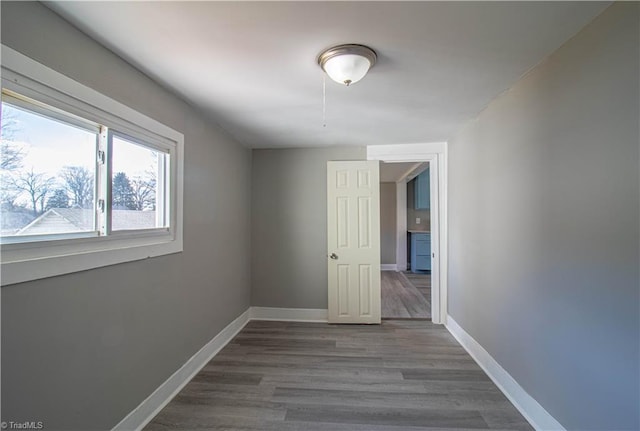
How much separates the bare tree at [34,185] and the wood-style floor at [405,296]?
3610mm

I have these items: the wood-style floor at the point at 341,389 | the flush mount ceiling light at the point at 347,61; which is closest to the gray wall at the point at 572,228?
the wood-style floor at the point at 341,389

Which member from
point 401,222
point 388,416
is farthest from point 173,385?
point 401,222

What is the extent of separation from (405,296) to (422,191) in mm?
2818

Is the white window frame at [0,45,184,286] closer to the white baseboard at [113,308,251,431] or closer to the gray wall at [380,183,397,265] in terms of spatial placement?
the white baseboard at [113,308,251,431]

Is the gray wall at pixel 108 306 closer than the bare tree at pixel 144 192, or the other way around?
the gray wall at pixel 108 306

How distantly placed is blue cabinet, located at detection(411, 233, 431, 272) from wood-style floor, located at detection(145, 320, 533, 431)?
3.97 m

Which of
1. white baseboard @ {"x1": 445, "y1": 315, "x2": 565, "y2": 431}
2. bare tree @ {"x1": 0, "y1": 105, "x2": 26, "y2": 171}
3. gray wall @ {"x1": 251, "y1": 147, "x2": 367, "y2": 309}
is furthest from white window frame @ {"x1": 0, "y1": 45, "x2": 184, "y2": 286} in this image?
white baseboard @ {"x1": 445, "y1": 315, "x2": 565, "y2": 431}

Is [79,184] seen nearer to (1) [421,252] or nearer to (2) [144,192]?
(2) [144,192]

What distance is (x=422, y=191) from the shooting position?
22.0ft

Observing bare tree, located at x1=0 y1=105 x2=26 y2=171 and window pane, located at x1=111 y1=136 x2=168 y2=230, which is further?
window pane, located at x1=111 y1=136 x2=168 y2=230

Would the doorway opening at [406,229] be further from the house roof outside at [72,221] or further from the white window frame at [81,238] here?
the house roof outside at [72,221]

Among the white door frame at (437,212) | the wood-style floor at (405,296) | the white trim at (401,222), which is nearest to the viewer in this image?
the white door frame at (437,212)

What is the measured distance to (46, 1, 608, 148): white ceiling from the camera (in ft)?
4.21

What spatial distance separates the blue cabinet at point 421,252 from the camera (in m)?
7.00
